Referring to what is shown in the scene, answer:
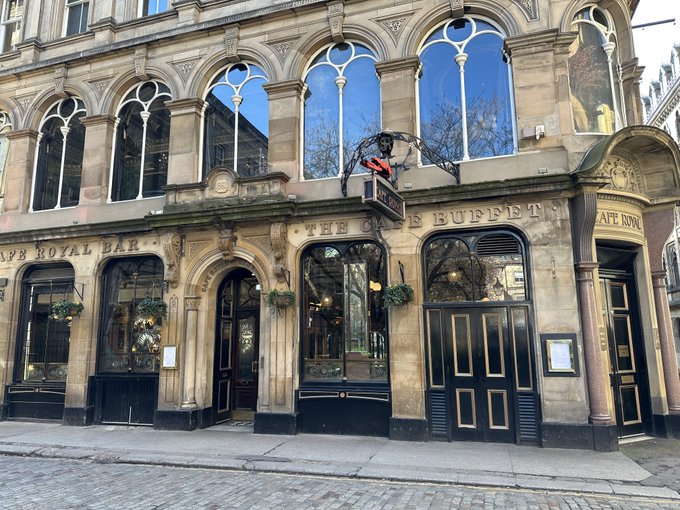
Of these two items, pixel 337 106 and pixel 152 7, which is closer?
pixel 337 106

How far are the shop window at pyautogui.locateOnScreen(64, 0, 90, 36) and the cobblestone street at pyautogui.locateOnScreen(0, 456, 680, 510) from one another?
13837mm

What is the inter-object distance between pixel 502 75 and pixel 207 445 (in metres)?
10.4

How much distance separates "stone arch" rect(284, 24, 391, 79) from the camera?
1201cm

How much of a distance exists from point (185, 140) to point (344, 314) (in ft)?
21.4

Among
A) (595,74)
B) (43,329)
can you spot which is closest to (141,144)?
(43,329)

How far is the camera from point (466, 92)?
447 inches

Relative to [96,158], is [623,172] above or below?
below

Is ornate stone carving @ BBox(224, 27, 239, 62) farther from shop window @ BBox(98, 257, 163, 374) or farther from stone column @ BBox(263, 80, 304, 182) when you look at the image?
shop window @ BBox(98, 257, 163, 374)

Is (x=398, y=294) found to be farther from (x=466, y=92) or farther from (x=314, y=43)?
(x=314, y=43)

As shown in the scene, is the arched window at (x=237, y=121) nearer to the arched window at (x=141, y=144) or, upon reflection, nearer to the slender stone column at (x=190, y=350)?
the arched window at (x=141, y=144)

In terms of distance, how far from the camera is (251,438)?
10453 mm

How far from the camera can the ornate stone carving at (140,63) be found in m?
13.8

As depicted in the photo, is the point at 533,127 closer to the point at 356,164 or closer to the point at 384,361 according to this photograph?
the point at 356,164

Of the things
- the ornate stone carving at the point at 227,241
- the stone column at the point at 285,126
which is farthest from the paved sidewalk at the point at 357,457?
the stone column at the point at 285,126
